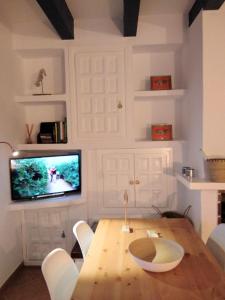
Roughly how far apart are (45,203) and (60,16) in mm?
1821

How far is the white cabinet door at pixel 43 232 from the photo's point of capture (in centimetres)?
303

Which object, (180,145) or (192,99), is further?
(180,145)

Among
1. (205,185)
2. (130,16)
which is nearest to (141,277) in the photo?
(205,185)

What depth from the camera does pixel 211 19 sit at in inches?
93.3

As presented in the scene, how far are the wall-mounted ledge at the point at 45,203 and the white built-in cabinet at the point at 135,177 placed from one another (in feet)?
1.08

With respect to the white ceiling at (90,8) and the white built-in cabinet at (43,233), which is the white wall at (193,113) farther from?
the white built-in cabinet at (43,233)

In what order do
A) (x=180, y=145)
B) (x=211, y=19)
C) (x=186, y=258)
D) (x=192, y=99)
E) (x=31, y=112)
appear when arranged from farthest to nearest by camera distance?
(x=31, y=112), (x=180, y=145), (x=192, y=99), (x=211, y=19), (x=186, y=258)

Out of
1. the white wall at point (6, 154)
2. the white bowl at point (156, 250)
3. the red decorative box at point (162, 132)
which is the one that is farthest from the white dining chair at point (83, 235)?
the red decorative box at point (162, 132)

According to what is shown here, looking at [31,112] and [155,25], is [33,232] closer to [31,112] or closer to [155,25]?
[31,112]

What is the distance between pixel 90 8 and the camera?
2.58m

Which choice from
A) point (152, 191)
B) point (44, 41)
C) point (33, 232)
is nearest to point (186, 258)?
point (152, 191)

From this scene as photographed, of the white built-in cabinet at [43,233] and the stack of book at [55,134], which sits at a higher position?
the stack of book at [55,134]

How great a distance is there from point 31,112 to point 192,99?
A: 1843mm

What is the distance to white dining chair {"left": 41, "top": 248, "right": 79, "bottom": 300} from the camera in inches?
54.1
